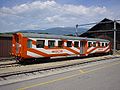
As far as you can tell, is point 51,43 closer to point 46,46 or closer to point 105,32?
point 46,46

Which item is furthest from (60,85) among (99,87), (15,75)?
(15,75)

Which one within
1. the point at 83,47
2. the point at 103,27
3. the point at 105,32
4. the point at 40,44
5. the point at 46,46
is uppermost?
the point at 103,27

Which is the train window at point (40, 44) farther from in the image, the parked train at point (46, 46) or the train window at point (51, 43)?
the train window at point (51, 43)

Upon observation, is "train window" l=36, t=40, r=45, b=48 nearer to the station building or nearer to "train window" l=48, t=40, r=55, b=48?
"train window" l=48, t=40, r=55, b=48

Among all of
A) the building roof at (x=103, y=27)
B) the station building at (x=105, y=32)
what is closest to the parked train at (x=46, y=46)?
the station building at (x=105, y=32)

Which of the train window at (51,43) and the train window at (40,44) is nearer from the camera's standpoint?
the train window at (40,44)

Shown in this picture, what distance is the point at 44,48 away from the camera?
754 inches

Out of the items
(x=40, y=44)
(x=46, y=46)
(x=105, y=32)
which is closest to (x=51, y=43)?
(x=46, y=46)

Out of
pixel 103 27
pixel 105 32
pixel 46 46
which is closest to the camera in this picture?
pixel 46 46

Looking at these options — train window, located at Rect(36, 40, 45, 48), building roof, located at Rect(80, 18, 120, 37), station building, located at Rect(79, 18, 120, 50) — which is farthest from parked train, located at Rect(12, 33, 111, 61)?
building roof, located at Rect(80, 18, 120, 37)

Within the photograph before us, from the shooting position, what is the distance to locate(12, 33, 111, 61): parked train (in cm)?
1747

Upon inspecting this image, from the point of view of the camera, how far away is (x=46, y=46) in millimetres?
19359

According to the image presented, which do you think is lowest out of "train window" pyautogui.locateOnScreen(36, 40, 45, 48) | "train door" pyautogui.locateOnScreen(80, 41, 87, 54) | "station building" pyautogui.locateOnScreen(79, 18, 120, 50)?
"train door" pyautogui.locateOnScreen(80, 41, 87, 54)

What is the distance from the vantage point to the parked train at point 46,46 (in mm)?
17469
